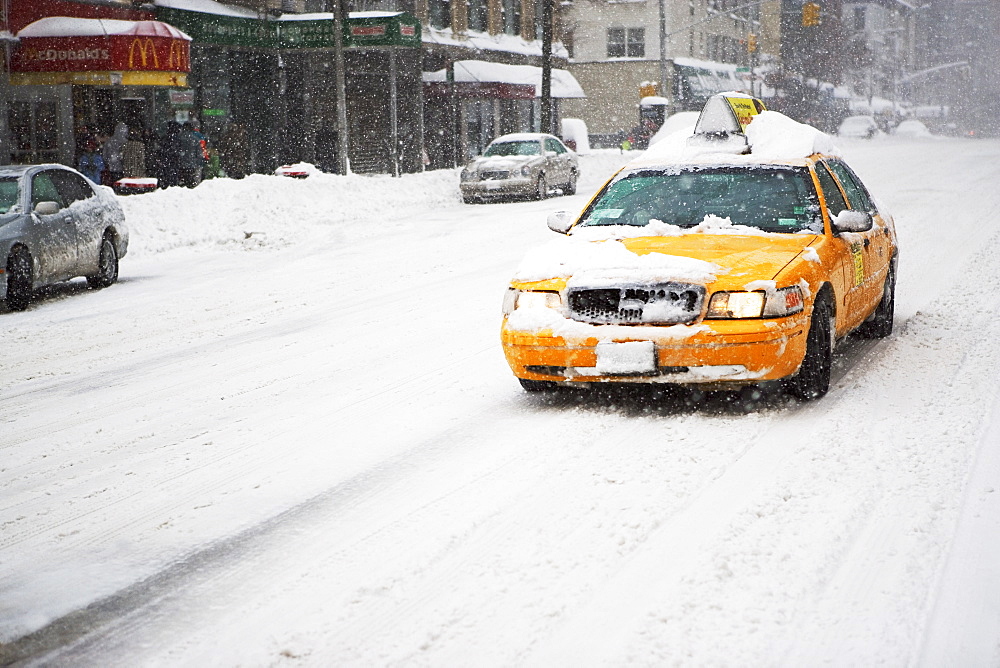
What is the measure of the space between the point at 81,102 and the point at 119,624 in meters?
24.8

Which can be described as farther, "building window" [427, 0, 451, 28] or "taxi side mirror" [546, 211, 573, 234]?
"building window" [427, 0, 451, 28]

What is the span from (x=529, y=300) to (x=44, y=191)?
8270mm

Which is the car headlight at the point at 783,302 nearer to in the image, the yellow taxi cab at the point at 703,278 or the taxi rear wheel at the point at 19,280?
the yellow taxi cab at the point at 703,278

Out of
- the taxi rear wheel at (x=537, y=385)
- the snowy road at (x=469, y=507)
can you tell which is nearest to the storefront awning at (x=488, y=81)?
the snowy road at (x=469, y=507)

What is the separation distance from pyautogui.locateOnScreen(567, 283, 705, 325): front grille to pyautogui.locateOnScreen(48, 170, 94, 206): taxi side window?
877 centimetres

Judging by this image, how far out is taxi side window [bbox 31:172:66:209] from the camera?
1274 cm

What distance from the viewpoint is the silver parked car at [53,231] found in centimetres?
1198

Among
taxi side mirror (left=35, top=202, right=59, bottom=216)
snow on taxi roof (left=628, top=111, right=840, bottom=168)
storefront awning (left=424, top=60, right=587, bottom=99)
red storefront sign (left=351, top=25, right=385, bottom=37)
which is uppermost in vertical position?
red storefront sign (left=351, top=25, right=385, bottom=37)

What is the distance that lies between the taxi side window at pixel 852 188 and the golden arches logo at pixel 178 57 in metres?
19.6

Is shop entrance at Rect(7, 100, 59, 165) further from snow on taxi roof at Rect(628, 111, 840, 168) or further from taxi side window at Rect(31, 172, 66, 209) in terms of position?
snow on taxi roof at Rect(628, 111, 840, 168)

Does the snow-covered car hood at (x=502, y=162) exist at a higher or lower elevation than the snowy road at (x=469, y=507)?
higher

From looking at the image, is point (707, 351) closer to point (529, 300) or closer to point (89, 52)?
point (529, 300)

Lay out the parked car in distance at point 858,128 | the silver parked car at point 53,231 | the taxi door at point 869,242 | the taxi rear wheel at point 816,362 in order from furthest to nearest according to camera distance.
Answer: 1. the parked car in distance at point 858,128
2. the silver parked car at point 53,231
3. the taxi door at point 869,242
4. the taxi rear wheel at point 816,362

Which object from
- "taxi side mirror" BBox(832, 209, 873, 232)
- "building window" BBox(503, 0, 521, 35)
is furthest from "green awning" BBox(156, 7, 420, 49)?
"taxi side mirror" BBox(832, 209, 873, 232)
